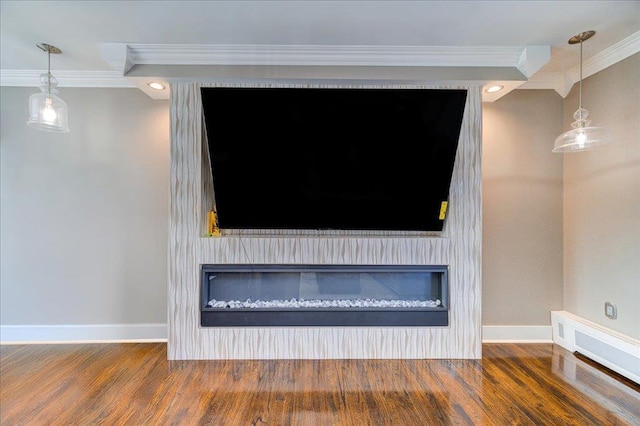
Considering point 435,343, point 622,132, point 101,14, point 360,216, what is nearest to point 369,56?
point 360,216

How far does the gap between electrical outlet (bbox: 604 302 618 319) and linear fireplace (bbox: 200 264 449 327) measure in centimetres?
126

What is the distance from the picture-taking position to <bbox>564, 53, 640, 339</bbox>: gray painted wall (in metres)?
2.37

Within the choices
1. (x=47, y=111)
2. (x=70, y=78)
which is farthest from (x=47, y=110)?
(x=70, y=78)

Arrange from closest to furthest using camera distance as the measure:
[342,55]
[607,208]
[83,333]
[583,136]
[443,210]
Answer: [583,136] → [342,55] → [607,208] → [443,210] → [83,333]

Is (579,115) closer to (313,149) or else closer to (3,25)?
(313,149)

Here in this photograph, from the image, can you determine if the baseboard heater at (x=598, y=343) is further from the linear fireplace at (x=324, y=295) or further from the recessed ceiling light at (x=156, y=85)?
the recessed ceiling light at (x=156, y=85)

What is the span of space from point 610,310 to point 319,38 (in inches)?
122

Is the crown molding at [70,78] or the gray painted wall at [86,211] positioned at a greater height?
the crown molding at [70,78]

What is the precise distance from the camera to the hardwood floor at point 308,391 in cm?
190

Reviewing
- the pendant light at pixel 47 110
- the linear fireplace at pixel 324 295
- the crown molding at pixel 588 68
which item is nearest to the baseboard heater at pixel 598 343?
the linear fireplace at pixel 324 295

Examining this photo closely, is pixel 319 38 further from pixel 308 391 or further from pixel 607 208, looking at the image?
pixel 607 208

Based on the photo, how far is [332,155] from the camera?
8.35ft

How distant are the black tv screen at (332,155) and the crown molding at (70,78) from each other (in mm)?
1139

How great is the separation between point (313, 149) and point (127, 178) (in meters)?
1.83
